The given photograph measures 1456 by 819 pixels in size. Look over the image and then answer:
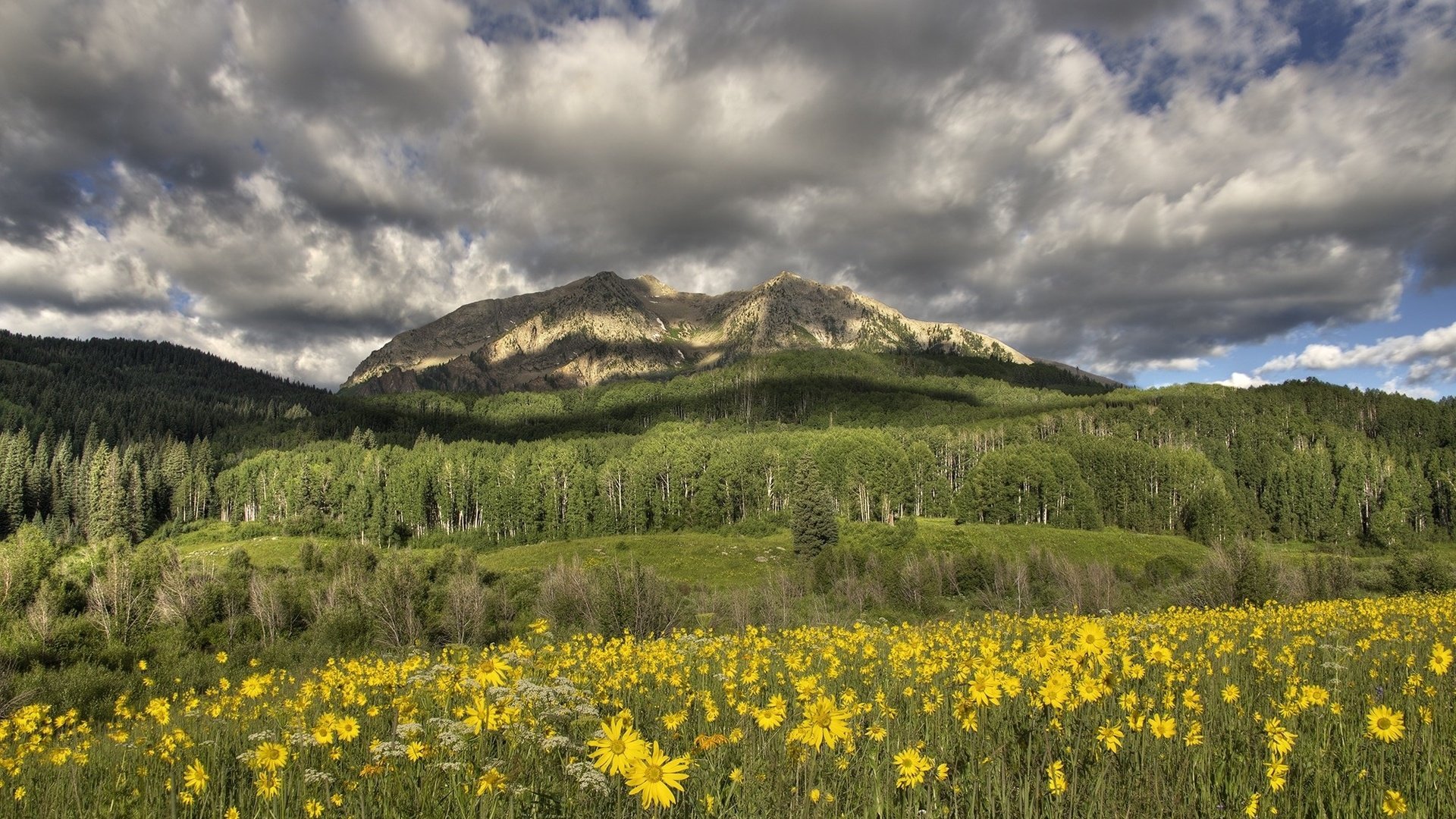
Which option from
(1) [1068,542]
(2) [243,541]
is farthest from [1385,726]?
(2) [243,541]

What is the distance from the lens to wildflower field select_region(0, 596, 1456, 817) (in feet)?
13.2

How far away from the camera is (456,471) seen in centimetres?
13825

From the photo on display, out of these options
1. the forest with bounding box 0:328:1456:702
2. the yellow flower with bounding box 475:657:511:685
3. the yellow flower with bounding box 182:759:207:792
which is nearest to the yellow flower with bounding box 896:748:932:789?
the yellow flower with bounding box 475:657:511:685

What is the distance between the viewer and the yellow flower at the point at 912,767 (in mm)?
3873

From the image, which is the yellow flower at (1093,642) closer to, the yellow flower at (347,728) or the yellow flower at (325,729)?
the yellow flower at (347,728)

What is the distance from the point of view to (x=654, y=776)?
109 inches

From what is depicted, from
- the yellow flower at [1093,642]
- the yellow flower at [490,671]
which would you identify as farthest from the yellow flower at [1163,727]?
the yellow flower at [490,671]

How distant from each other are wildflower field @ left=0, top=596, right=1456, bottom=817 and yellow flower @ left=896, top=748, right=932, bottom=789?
2 centimetres

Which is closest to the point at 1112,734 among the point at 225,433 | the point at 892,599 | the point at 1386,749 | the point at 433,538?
the point at 1386,749

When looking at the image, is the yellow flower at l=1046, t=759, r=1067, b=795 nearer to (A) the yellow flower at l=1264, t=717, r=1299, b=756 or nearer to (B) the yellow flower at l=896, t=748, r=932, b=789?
(B) the yellow flower at l=896, t=748, r=932, b=789

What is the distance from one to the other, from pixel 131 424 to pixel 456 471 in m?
124

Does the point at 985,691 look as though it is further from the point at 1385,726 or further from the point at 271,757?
the point at 271,757

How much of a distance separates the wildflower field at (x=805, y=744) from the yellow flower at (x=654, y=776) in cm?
2

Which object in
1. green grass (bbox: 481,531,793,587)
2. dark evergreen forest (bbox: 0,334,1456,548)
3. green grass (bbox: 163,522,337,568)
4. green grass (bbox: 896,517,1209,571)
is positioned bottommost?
green grass (bbox: 163,522,337,568)
